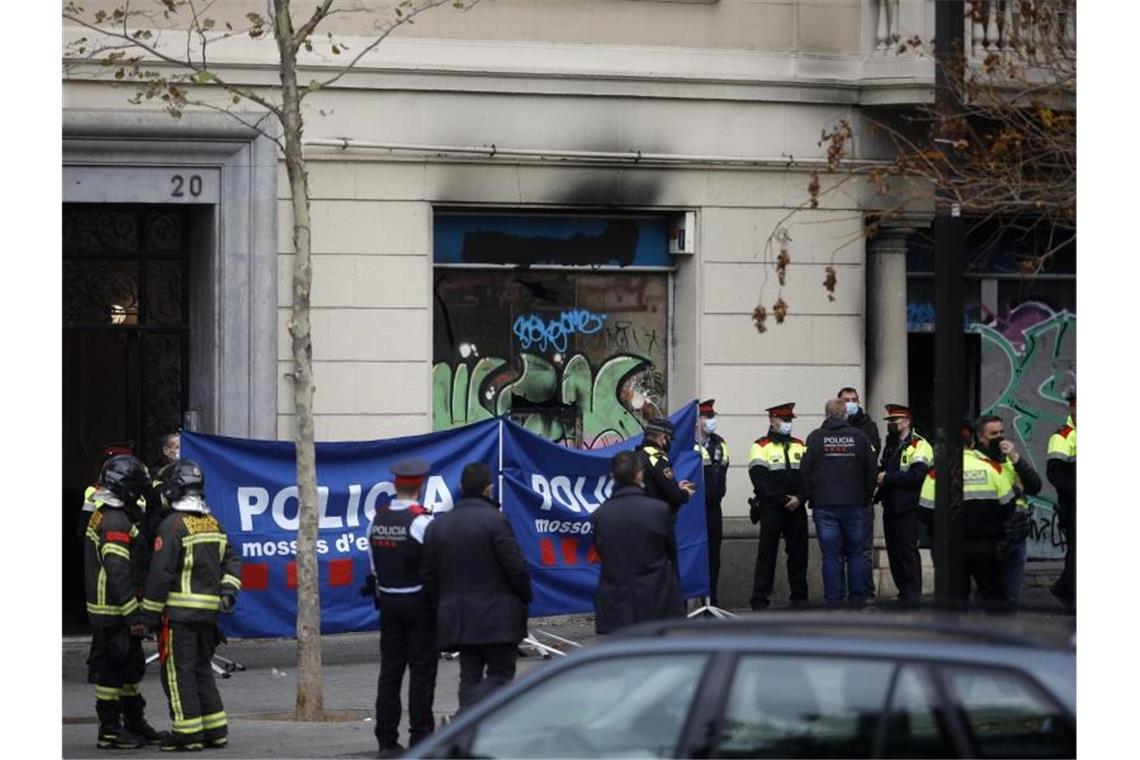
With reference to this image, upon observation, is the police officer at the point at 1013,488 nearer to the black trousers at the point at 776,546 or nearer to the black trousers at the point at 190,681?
the black trousers at the point at 776,546

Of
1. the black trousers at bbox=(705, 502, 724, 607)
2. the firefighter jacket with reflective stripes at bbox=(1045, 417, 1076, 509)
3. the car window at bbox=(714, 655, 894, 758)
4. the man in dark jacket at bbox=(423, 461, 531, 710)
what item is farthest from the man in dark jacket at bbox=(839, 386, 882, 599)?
the car window at bbox=(714, 655, 894, 758)

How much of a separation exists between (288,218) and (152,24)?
6.69ft

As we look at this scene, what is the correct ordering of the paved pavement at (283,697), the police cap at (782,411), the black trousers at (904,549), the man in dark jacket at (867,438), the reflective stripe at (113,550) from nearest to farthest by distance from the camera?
the reflective stripe at (113,550), the paved pavement at (283,697), the man in dark jacket at (867,438), the black trousers at (904,549), the police cap at (782,411)

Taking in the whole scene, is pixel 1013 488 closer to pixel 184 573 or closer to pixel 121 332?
pixel 184 573

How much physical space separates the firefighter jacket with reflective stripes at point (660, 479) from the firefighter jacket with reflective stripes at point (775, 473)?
2.61 m

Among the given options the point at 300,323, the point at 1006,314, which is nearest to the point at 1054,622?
the point at 300,323

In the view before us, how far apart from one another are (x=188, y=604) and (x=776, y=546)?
7.93 meters

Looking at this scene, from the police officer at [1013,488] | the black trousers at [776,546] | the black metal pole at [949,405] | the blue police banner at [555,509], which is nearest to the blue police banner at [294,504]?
the blue police banner at [555,509]

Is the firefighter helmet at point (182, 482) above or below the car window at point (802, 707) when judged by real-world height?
above

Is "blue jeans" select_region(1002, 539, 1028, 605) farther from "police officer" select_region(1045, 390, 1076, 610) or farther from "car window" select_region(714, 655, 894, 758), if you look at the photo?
"car window" select_region(714, 655, 894, 758)

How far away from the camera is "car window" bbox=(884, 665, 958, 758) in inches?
231

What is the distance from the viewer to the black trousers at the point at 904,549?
1853cm

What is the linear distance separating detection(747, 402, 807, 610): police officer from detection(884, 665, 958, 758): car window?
12412 millimetres

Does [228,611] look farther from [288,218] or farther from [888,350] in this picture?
[888,350]
